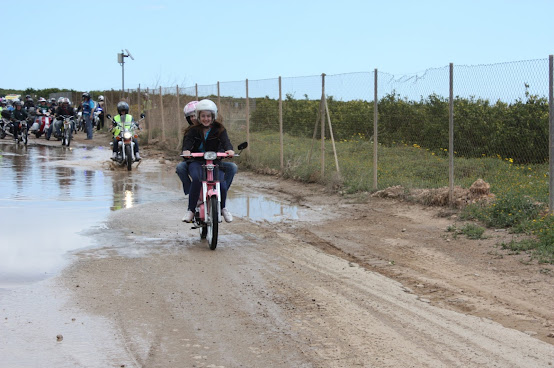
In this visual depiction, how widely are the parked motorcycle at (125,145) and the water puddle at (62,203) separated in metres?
0.44

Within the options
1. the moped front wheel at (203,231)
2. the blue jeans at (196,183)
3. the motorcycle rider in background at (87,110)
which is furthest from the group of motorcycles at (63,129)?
the blue jeans at (196,183)

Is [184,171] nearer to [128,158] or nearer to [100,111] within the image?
[128,158]

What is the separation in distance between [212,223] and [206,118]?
1.50 metres

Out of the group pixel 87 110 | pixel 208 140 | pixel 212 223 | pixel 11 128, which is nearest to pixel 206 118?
pixel 208 140

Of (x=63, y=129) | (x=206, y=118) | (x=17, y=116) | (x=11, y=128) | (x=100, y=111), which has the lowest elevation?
(x=206, y=118)

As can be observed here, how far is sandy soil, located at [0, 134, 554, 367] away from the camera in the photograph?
497 cm

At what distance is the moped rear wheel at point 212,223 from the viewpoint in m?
8.58

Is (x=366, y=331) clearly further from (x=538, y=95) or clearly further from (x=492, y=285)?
(x=538, y=95)

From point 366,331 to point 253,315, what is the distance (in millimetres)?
1013

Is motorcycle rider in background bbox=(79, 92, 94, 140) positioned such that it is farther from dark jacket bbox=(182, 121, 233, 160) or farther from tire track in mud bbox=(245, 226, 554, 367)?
tire track in mud bbox=(245, 226, 554, 367)

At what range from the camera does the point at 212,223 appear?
8656 mm

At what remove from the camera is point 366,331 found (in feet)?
17.8

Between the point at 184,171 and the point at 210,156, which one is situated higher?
the point at 210,156

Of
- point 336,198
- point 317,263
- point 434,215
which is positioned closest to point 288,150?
point 336,198
